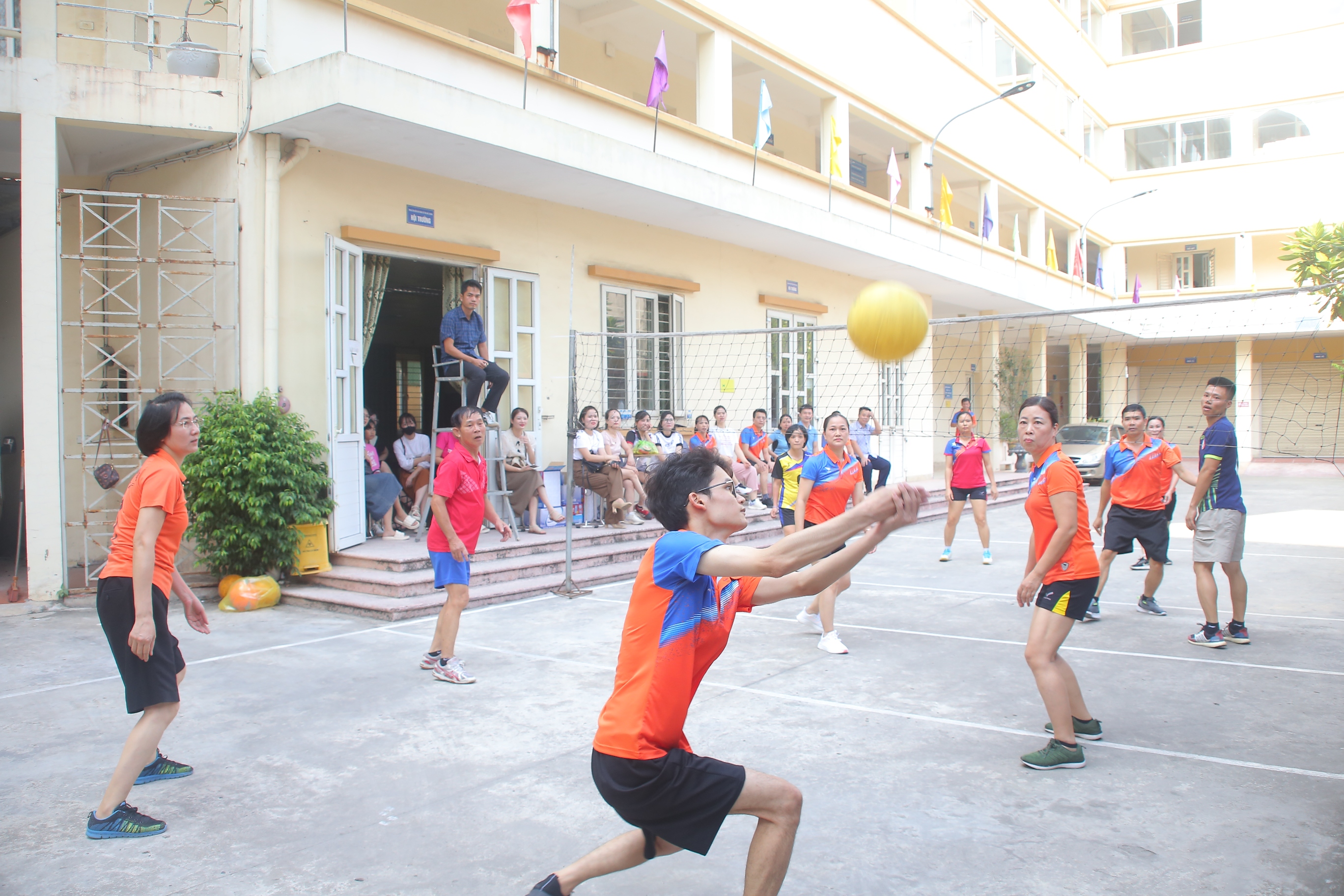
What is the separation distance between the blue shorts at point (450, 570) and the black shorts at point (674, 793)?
3.32 m

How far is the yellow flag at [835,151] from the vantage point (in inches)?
564

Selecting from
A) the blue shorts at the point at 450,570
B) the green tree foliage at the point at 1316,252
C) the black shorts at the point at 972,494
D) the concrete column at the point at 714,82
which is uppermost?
the concrete column at the point at 714,82

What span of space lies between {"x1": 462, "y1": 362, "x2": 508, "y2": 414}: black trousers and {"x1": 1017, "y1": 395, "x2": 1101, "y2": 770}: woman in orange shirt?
619 centimetres

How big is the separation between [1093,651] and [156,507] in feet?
19.5

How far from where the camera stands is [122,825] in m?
3.51

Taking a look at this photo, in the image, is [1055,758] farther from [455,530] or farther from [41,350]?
[41,350]

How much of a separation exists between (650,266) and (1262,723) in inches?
367

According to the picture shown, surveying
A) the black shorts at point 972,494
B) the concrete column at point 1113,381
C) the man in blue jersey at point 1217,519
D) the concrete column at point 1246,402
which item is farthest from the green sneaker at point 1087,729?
the concrete column at point 1113,381

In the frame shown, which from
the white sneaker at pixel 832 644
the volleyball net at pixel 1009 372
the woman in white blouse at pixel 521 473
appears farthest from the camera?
the volleyball net at pixel 1009 372

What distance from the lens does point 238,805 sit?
381cm

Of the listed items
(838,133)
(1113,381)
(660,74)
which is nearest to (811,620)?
(660,74)

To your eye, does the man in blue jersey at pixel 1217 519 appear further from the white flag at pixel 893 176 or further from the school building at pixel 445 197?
the white flag at pixel 893 176

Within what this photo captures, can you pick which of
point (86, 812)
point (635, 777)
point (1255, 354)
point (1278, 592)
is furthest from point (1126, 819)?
point (1255, 354)

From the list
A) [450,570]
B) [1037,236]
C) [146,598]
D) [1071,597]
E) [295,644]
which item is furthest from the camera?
[1037,236]
